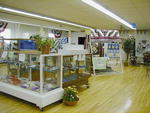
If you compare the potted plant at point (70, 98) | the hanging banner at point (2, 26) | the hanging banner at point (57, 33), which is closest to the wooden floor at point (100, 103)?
the potted plant at point (70, 98)

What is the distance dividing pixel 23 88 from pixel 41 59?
101cm

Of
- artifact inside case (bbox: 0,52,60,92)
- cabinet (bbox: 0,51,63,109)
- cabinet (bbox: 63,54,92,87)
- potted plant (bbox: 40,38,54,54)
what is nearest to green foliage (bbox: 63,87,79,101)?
cabinet (bbox: 0,51,63,109)

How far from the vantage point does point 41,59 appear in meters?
3.05

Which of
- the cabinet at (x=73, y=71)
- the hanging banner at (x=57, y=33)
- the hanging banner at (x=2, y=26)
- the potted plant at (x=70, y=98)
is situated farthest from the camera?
the hanging banner at (x=57, y=33)

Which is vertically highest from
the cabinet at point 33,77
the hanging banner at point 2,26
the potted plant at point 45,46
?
the hanging banner at point 2,26

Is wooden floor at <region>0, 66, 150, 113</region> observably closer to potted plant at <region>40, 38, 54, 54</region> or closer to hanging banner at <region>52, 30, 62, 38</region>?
potted plant at <region>40, 38, 54, 54</region>

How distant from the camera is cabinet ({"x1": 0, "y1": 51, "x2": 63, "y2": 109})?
3.15m

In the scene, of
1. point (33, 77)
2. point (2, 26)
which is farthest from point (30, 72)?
point (2, 26)

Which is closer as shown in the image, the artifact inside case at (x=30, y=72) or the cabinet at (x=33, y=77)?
the cabinet at (x=33, y=77)

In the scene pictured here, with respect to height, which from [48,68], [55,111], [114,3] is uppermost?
[114,3]

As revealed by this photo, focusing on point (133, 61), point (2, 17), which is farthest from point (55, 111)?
point (133, 61)

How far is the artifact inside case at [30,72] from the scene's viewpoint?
11.4 feet

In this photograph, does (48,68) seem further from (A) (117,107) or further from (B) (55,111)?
(A) (117,107)

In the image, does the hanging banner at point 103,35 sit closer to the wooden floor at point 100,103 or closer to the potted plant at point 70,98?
the wooden floor at point 100,103
